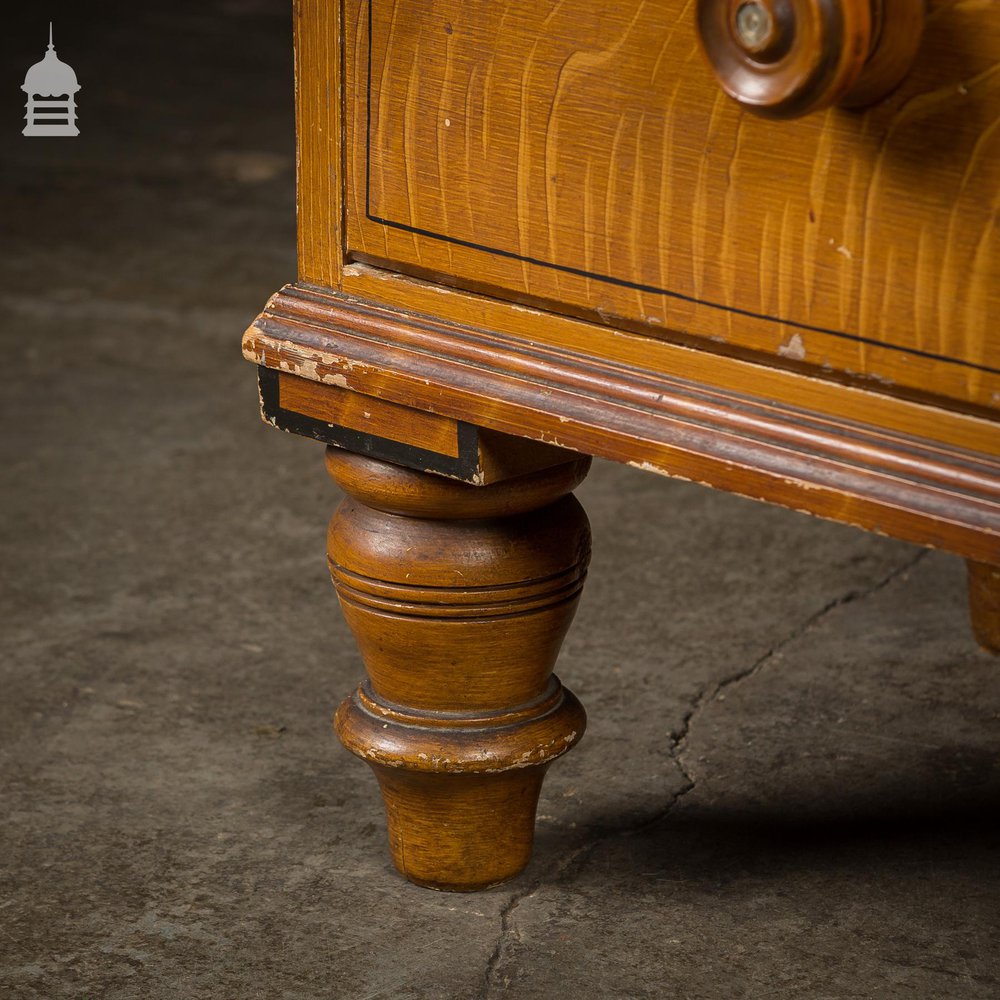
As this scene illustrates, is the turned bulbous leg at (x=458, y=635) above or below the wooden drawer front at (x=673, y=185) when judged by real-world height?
below

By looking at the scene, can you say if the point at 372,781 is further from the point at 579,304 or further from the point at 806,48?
the point at 806,48

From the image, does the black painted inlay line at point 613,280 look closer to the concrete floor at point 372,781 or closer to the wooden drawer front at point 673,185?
the wooden drawer front at point 673,185

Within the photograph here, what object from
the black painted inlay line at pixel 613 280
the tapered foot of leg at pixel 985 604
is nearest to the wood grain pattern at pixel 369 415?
the black painted inlay line at pixel 613 280

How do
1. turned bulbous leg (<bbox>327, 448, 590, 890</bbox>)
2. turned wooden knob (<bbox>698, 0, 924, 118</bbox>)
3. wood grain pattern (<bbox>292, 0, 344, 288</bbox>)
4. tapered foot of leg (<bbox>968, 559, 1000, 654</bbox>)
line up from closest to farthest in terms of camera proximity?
turned wooden knob (<bbox>698, 0, 924, 118</bbox>) → wood grain pattern (<bbox>292, 0, 344, 288</bbox>) → turned bulbous leg (<bbox>327, 448, 590, 890</bbox>) → tapered foot of leg (<bbox>968, 559, 1000, 654</bbox>)

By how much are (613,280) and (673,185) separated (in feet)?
0.24

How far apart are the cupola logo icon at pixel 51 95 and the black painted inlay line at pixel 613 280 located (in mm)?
3634

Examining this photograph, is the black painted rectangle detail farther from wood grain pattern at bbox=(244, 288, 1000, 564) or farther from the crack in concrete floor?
the crack in concrete floor

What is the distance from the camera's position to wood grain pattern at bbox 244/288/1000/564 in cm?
87

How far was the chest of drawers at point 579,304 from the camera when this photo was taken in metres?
0.84

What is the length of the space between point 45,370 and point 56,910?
5.18 ft

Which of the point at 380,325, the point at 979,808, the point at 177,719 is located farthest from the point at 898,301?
the point at 177,719

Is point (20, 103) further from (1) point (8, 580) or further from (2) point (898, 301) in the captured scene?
(2) point (898, 301)

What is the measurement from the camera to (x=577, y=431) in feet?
3.35

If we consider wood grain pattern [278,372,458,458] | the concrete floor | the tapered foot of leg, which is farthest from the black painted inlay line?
the tapered foot of leg
